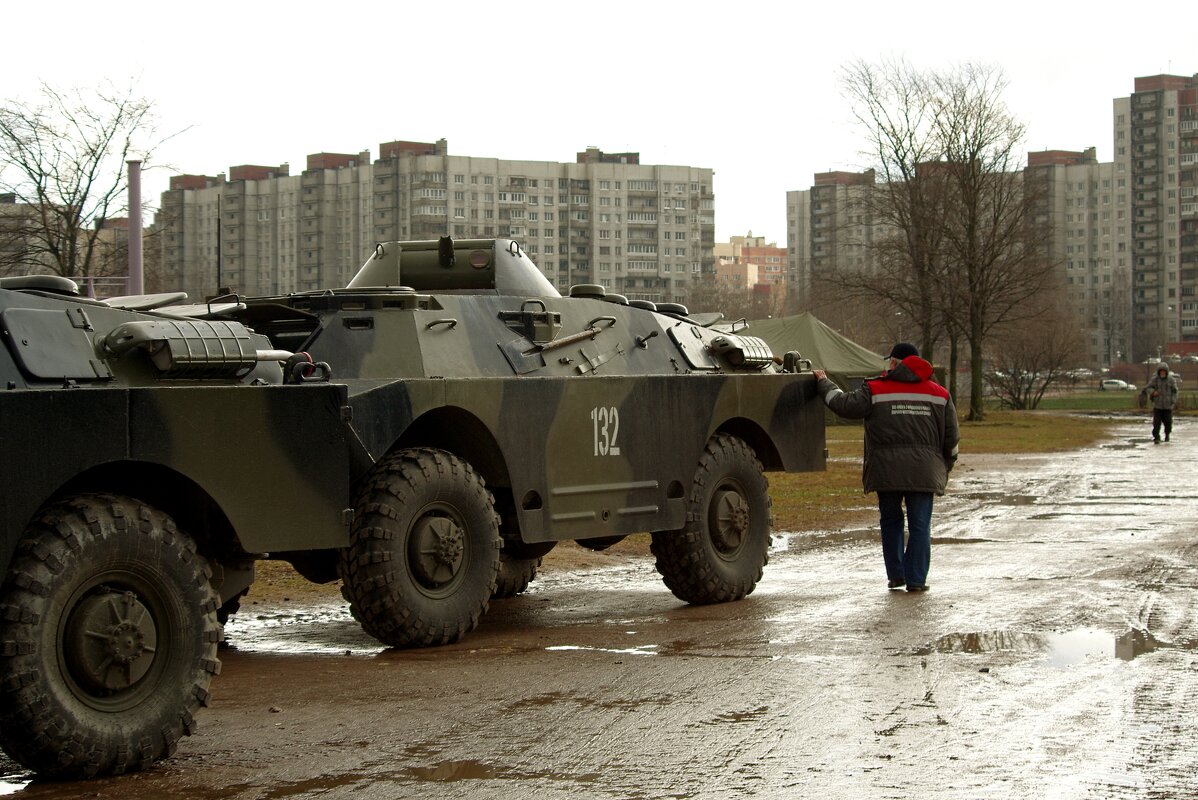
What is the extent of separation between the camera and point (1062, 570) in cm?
1109

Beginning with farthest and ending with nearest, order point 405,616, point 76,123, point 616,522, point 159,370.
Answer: point 76,123 → point 616,522 → point 405,616 → point 159,370

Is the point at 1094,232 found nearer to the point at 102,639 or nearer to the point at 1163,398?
the point at 1163,398

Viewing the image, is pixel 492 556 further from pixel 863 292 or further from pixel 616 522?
pixel 863 292

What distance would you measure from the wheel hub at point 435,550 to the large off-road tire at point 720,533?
2006 millimetres

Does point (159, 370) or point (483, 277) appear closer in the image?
point (159, 370)

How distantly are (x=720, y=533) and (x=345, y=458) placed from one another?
367 cm

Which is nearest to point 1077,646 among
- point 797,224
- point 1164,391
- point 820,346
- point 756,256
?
point 1164,391

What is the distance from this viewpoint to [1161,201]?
127 m

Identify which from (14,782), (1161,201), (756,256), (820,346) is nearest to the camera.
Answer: (14,782)

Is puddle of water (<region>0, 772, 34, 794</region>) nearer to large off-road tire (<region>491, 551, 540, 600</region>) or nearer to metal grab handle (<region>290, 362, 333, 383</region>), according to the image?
metal grab handle (<region>290, 362, 333, 383</region>)

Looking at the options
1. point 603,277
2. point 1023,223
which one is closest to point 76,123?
point 1023,223

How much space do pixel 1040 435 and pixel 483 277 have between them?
1083 inches

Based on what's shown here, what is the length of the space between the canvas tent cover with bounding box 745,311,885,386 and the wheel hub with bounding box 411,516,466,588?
95.5ft

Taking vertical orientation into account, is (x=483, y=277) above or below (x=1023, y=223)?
below
